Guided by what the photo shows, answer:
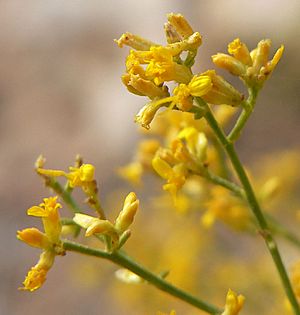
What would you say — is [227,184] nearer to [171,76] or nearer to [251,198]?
[251,198]

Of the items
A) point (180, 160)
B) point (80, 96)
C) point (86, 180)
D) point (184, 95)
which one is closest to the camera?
point (184, 95)

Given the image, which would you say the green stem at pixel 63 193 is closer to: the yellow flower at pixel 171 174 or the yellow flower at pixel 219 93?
the yellow flower at pixel 171 174

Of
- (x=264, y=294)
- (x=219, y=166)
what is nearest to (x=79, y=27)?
(x=264, y=294)

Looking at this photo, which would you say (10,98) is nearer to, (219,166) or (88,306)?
(88,306)

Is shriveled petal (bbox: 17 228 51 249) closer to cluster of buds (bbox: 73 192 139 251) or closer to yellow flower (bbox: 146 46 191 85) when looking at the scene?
cluster of buds (bbox: 73 192 139 251)

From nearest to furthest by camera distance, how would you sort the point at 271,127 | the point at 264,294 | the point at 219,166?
the point at 219,166 → the point at 264,294 → the point at 271,127

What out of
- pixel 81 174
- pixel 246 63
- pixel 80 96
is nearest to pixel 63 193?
pixel 81 174

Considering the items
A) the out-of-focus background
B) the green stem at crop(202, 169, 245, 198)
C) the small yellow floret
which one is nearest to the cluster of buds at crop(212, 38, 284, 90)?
the green stem at crop(202, 169, 245, 198)
